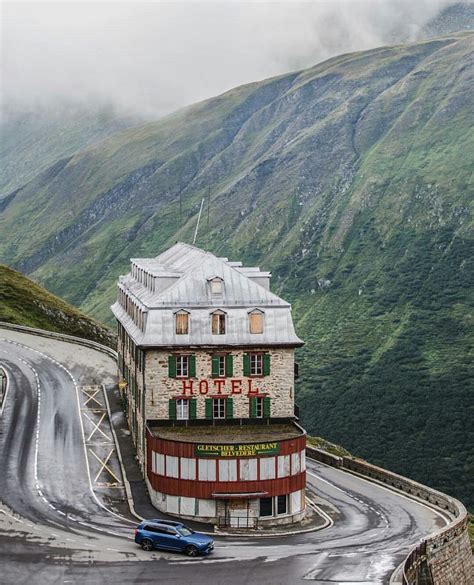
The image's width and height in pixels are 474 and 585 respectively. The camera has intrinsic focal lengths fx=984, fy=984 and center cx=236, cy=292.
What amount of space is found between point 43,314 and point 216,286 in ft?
245

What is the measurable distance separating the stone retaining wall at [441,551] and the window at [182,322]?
24519 millimetres

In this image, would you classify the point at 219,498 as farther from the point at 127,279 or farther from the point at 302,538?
the point at 127,279

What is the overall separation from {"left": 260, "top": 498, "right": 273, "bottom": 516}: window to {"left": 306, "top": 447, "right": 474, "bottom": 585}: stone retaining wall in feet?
39.2

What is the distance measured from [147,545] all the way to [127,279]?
46193mm

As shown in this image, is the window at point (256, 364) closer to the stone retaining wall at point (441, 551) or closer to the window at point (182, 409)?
the window at point (182, 409)

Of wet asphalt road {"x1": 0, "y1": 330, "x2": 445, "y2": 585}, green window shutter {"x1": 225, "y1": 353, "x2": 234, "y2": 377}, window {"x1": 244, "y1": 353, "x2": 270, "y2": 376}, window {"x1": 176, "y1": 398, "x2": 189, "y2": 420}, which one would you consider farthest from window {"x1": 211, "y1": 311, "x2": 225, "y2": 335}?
wet asphalt road {"x1": 0, "y1": 330, "x2": 445, "y2": 585}

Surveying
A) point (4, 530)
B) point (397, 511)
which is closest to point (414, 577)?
point (397, 511)

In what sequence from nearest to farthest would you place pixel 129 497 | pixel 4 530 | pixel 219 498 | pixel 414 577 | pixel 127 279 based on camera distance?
pixel 414 577 → pixel 4 530 → pixel 219 498 → pixel 129 497 → pixel 127 279

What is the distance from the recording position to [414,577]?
58.3 meters

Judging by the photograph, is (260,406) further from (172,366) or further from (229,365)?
(172,366)

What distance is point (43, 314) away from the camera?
487 feet

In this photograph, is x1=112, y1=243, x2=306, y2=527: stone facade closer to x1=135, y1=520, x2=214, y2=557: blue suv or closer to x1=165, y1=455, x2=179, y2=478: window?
x1=165, y1=455, x2=179, y2=478: window

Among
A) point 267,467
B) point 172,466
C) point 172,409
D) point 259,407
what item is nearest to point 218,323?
point 259,407

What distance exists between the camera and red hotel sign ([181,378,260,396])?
254 ft
